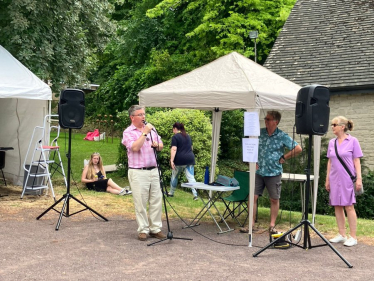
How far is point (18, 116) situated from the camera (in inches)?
489

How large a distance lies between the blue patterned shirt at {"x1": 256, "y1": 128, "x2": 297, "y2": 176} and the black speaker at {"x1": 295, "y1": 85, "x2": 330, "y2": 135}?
1065 mm

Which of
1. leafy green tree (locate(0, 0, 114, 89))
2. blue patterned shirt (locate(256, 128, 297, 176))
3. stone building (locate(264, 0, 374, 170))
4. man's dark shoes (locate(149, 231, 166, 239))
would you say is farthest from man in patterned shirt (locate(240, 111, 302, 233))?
stone building (locate(264, 0, 374, 170))

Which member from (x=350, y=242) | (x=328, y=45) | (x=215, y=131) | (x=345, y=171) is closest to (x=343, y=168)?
(x=345, y=171)

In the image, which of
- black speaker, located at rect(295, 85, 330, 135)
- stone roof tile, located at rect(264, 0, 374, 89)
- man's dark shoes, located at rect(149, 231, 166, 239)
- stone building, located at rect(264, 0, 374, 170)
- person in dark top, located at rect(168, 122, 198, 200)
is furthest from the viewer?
stone roof tile, located at rect(264, 0, 374, 89)

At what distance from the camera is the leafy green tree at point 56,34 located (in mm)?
12773

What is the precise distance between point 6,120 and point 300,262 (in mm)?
8620

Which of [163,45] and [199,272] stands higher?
[163,45]

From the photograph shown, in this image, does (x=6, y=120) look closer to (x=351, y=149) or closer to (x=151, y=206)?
(x=151, y=206)

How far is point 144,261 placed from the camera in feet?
20.3

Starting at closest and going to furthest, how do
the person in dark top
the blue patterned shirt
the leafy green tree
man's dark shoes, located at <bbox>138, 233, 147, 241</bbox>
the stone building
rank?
man's dark shoes, located at <bbox>138, 233, 147, 241</bbox> → the blue patterned shirt → the person in dark top → the leafy green tree → the stone building

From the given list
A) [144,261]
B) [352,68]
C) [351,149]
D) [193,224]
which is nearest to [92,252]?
[144,261]

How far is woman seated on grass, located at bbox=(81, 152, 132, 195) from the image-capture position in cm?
1202

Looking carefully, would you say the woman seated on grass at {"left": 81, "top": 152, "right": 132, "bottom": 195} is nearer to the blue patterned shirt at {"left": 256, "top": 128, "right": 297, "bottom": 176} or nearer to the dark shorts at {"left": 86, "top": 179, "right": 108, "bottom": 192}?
the dark shorts at {"left": 86, "top": 179, "right": 108, "bottom": 192}

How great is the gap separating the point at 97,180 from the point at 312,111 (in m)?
6.62
